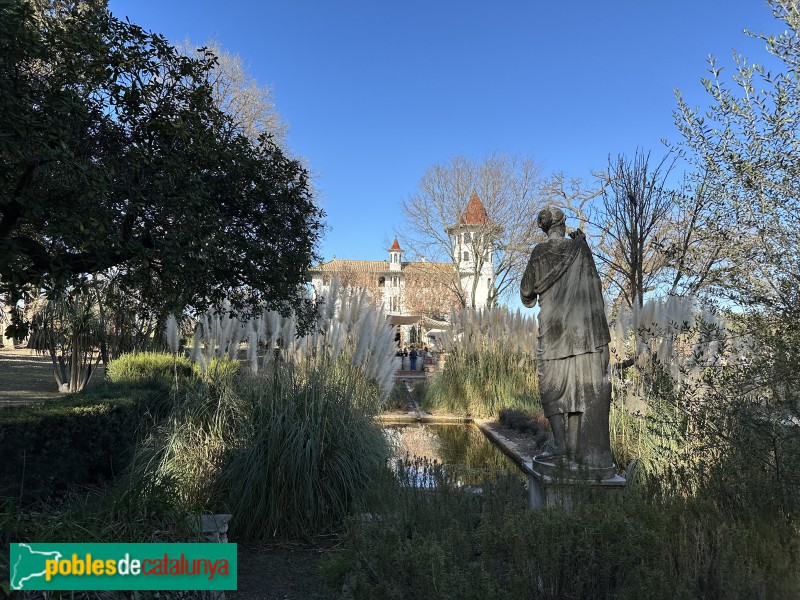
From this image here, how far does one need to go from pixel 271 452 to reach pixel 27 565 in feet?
6.09

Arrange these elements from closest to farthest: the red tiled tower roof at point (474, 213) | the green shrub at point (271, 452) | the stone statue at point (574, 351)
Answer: the stone statue at point (574, 351) < the green shrub at point (271, 452) < the red tiled tower roof at point (474, 213)

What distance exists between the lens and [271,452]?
4469 mm

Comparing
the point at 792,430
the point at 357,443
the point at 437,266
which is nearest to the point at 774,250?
the point at 792,430

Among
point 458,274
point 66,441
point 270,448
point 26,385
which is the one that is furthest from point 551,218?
point 458,274

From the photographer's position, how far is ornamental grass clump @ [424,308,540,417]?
37.4 ft

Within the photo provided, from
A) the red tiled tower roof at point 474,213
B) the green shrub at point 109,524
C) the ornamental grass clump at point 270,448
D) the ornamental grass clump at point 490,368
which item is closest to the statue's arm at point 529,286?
the ornamental grass clump at point 270,448

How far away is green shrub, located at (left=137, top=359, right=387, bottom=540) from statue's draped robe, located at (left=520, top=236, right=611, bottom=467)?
1.80m

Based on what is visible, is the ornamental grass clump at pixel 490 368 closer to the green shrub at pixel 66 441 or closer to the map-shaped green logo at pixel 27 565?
the green shrub at pixel 66 441

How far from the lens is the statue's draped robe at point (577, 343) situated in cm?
406

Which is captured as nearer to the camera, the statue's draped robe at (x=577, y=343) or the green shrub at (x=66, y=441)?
the statue's draped robe at (x=577, y=343)

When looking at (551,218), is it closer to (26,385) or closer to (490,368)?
(490,368)

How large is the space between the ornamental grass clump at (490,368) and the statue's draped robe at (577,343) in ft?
22.8

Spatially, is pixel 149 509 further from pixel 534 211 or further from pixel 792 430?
pixel 534 211

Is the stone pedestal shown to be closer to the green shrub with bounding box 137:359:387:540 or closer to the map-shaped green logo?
the green shrub with bounding box 137:359:387:540
